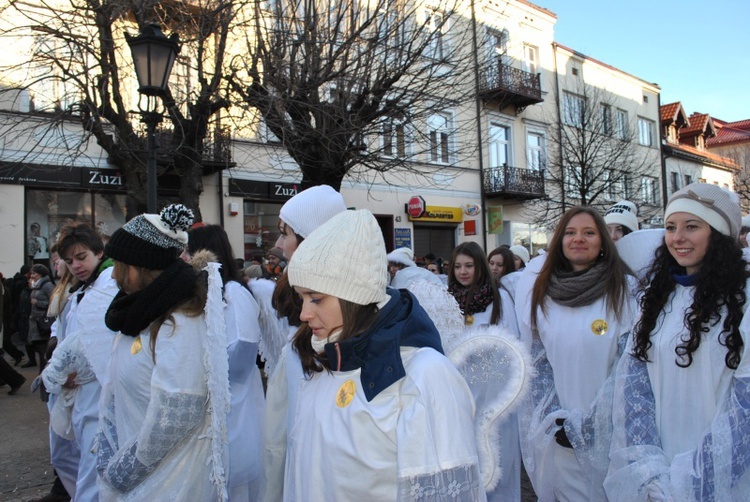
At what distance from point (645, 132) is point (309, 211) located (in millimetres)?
30074

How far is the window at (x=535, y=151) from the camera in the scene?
A: 2270 centimetres

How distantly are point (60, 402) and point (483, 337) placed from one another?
288 cm

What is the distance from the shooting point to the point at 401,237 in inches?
735

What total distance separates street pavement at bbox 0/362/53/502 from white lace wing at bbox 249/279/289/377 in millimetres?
2832

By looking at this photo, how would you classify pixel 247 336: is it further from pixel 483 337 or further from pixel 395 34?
→ pixel 395 34

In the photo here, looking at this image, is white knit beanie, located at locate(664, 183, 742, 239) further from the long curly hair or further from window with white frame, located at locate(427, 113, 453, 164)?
window with white frame, located at locate(427, 113, 453, 164)

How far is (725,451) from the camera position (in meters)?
2.02

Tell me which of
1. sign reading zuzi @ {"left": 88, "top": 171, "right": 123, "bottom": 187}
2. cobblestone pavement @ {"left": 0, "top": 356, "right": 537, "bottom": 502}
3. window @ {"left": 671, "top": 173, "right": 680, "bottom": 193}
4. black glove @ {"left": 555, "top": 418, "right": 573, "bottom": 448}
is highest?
window @ {"left": 671, "top": 173, "right": 680, "bottom": 193}

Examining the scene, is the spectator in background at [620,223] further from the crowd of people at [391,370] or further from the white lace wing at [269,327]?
the white lace wing at [269,327]

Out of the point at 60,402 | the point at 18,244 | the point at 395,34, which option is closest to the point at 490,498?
the point at 60,402

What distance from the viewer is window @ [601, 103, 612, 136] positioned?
72.8ft

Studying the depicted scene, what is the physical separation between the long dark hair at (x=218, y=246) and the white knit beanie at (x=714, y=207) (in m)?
2.29

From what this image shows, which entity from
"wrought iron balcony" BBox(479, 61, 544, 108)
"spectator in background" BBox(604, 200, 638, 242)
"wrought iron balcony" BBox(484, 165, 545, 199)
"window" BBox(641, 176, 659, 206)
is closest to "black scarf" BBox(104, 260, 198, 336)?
"spectator in background" BBox(604, 200, 638, 242)

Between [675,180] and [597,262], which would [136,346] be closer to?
[597,262]
